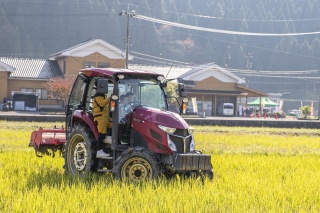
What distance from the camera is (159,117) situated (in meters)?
8.52

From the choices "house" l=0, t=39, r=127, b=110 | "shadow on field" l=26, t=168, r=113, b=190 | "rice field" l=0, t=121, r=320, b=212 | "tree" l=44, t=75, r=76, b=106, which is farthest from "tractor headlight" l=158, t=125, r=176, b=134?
"house" l=0, t=39, r=127, b=110

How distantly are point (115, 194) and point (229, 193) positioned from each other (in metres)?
1.57

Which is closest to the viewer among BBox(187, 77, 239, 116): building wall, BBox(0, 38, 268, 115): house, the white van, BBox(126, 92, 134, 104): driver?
BBox(126, 92, 134, 104): driver

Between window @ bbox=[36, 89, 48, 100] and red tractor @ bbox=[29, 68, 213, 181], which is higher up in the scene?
window @ bbox=[36, 89, 48, 100]

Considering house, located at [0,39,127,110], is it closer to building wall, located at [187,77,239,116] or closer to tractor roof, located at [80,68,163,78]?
building wall, located at [187,77,239,116]

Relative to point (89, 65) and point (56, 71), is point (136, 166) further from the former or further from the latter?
point (56, 71)

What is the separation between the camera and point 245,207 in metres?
6.51

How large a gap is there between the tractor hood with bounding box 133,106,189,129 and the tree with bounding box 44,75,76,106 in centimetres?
3637

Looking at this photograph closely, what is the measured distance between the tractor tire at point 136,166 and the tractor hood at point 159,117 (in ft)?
1.67

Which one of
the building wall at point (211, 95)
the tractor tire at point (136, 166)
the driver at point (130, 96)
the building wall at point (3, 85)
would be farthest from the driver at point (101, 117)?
→ the building wall at point (211, 95)

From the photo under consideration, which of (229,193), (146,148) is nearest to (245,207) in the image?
(229,193)

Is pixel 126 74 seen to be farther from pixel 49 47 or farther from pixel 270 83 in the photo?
pixel 270 83

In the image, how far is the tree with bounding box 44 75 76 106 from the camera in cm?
4444

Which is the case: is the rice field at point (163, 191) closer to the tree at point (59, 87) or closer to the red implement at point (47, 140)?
the red implement at point (47, 140)
